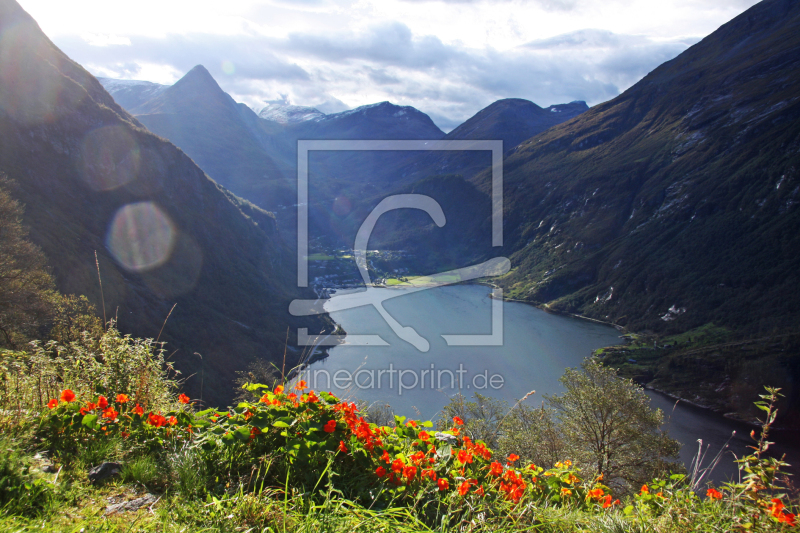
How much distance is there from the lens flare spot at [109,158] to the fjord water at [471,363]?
40985mm

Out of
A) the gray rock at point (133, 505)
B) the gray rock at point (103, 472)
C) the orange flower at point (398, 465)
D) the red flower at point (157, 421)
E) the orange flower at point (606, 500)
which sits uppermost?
the red flower at point (157, 421)

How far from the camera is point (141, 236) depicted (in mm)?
59219

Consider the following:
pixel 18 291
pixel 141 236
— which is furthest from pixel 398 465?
pixel 141 236

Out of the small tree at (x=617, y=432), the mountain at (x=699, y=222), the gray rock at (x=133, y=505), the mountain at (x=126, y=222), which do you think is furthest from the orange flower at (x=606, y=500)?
the mountain at (x=699, y=222)

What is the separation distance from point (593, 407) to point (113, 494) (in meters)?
22.3

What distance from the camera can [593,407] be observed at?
2092cm

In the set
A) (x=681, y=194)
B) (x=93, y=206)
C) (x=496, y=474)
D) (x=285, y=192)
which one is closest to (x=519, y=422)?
(x=496, y=474)

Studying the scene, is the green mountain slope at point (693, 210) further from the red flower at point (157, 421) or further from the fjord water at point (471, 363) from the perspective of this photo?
the red flower at point (157, 421)

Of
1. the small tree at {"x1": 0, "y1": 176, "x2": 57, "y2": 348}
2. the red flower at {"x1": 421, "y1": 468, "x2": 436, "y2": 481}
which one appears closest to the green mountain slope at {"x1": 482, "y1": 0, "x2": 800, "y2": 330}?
the red flower at {"x1": 421, "y1": 468, "x2": 436, "y2": 481}

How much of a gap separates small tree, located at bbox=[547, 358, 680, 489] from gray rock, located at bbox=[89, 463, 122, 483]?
19641 mm

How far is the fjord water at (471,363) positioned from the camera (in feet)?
160

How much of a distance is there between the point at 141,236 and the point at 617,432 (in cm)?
6279

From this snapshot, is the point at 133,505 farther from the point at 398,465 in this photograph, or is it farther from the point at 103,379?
the point at 103,379

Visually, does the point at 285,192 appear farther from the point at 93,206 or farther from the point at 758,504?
the point at 758,504
